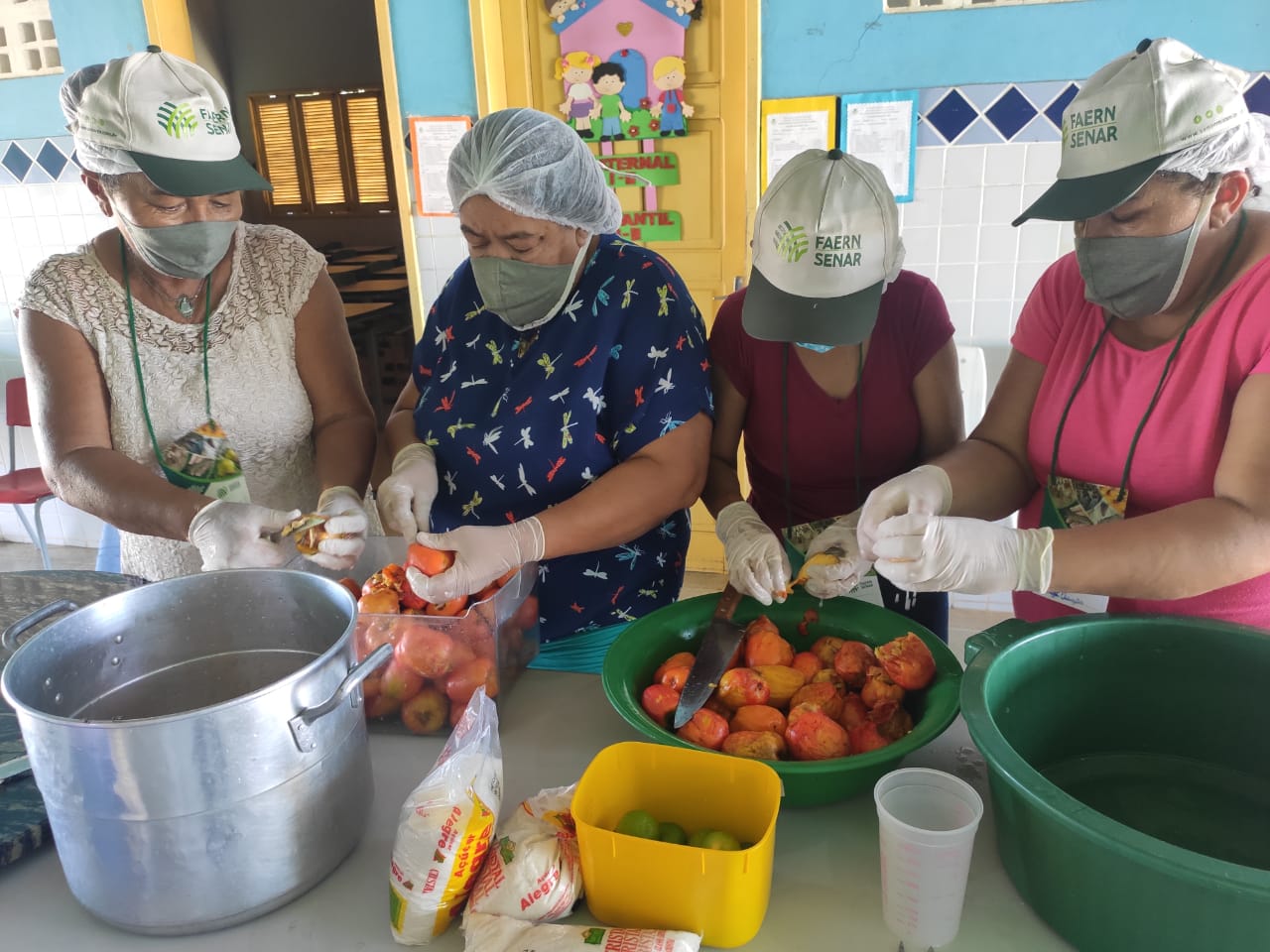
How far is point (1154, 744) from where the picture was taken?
4.27 feet

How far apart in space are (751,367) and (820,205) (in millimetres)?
381

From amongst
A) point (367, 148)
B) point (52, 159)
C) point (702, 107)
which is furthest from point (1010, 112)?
→ point (367, 148)

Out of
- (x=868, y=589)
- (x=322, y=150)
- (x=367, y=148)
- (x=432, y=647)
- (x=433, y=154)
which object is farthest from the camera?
(x=322, y=150)

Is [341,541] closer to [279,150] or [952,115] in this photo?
[952,115]

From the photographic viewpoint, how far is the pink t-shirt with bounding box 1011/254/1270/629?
1316 mm

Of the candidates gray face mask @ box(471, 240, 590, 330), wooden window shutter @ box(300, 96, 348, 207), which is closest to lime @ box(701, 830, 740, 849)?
gray face mask @ box(471, 240, 590, 330)

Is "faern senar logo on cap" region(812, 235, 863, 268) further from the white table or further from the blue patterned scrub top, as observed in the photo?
the white table

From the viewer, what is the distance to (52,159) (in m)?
4.20

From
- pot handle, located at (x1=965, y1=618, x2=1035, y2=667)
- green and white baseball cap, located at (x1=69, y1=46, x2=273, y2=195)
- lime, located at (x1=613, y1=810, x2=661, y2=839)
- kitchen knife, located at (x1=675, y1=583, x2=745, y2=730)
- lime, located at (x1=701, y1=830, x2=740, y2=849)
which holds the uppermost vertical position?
green and white baseball cap, located at (x1=69, y1=46, x2=273, y2=195)

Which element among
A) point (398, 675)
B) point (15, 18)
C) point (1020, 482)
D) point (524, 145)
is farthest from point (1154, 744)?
point (15, 18)

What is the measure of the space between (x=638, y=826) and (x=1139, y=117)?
1179 mm

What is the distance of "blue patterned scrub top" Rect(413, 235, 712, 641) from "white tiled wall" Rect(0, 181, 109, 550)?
3242mm

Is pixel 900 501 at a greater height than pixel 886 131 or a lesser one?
lesser

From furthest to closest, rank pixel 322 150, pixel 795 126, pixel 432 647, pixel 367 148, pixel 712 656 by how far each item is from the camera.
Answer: pixel 322 150
pixel 367 148
pixel 795 126
pixel 712 656
pixel 432 647
